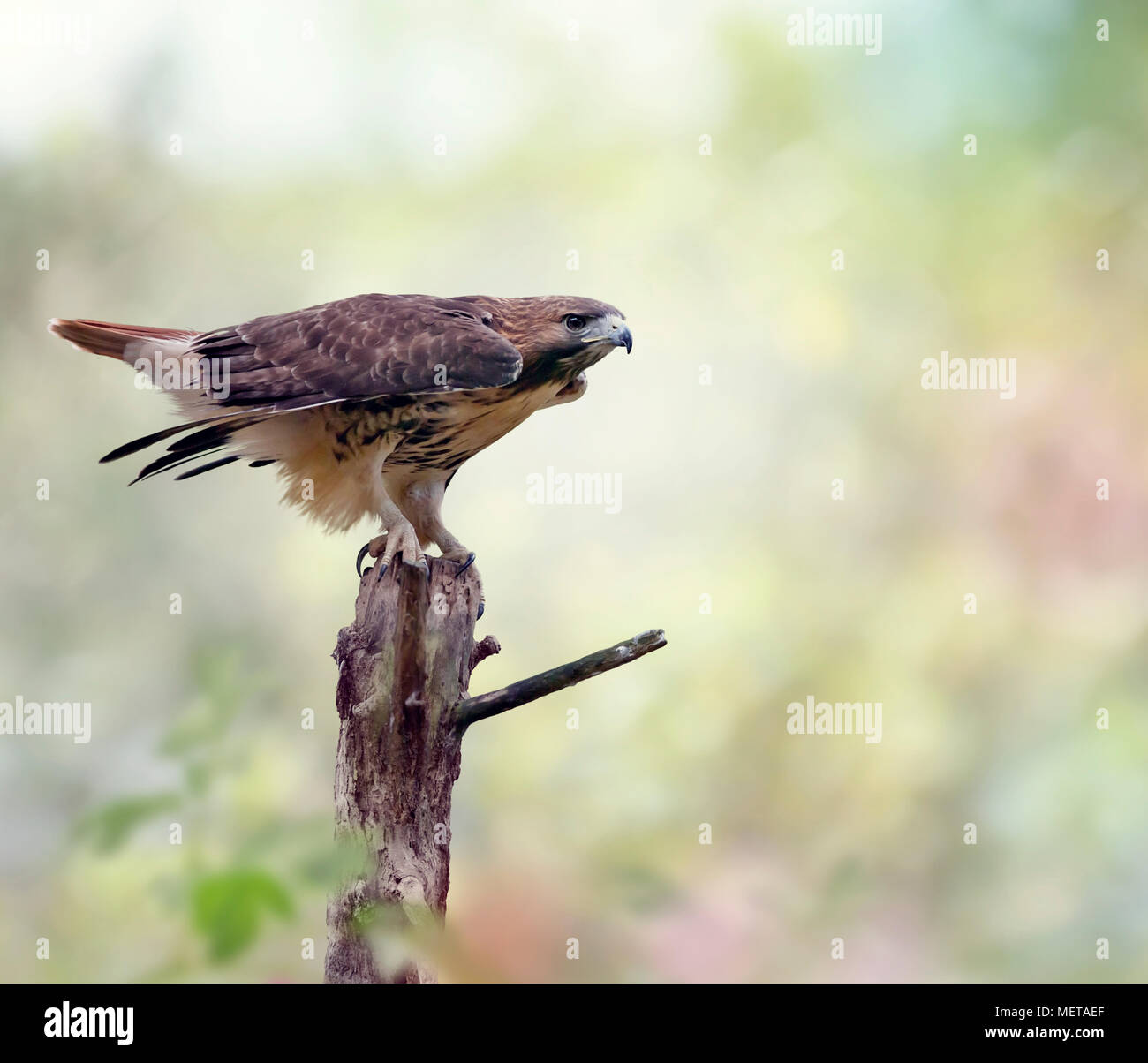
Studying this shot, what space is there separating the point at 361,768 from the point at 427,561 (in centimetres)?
65

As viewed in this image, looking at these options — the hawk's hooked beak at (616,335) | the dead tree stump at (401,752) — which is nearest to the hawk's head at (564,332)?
the hawk's hooked beak at (616,335)

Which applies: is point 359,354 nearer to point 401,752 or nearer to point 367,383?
point 367,383

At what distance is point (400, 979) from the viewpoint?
289 centimetres

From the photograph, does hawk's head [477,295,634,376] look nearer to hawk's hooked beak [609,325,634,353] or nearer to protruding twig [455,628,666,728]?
hawk's hooked beak [609,325,634,353]

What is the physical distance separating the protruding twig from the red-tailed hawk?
0.53 metres

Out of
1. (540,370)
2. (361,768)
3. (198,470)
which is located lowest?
(361,768)

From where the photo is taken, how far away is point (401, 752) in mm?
3051

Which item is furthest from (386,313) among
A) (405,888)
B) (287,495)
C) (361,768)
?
(405,888)

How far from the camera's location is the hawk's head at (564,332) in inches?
148

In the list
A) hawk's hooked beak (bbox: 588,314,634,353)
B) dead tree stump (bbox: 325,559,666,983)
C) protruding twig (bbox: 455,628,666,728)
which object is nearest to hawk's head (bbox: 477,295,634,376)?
hawk's hooked beak (bbox: 588,314,634,353)

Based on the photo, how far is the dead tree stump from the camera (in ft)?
9.74

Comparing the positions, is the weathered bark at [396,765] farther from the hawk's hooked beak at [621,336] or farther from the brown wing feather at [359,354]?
the hawk's hooked beak at [621,336]

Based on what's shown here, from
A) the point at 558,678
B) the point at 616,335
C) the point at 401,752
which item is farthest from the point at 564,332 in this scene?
the point at 401,752

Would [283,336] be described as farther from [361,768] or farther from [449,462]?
[361,768]
